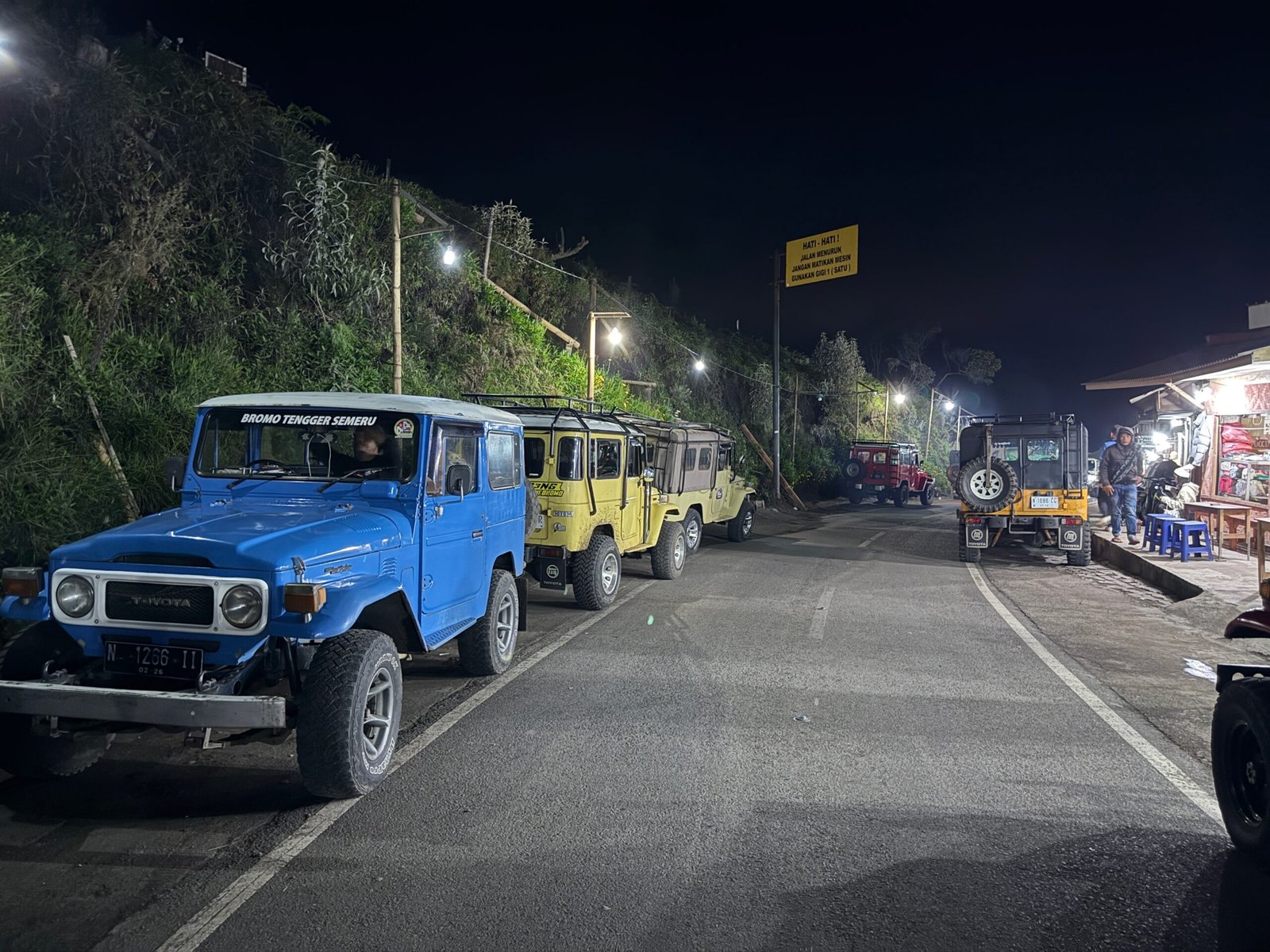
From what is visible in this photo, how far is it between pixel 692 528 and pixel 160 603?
426 inches

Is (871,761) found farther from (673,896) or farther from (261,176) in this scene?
(261,176)

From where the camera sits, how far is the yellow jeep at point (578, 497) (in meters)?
9.30

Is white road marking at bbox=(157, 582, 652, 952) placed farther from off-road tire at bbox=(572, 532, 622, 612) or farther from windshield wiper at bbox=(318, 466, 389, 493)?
off-road tire at bbox=(572, 532, 622, 612)

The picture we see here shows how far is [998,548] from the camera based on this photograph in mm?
17344

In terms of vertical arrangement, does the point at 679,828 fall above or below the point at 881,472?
below

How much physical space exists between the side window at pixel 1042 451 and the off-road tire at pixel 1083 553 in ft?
4.42

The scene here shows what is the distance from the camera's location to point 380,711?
4.62 metres

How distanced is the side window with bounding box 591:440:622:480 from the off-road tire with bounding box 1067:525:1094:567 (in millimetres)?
8936

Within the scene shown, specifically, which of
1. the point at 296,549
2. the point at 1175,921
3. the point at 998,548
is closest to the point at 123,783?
the point at 296,549

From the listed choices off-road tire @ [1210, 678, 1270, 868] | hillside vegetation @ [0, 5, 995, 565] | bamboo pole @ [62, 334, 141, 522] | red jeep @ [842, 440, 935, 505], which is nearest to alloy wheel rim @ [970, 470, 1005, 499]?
off-road tire @ [1210, 678, 1270, 868]

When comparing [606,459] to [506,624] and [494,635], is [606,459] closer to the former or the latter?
[506,624]

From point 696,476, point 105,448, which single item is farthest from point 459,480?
point 696,476

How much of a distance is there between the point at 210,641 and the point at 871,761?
3806mm

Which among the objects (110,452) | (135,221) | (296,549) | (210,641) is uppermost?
(135,221)
